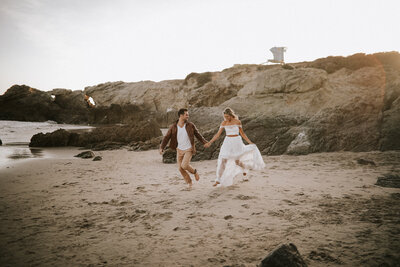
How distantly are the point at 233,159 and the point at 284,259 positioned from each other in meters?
3.27

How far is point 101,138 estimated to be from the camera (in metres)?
14.4

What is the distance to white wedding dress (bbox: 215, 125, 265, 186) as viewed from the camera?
16.8 feet

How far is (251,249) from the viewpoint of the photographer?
8.30 feet

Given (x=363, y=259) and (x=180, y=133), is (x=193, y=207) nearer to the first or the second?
(x=180, y=133)

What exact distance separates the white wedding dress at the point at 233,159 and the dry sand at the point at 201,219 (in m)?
0.30

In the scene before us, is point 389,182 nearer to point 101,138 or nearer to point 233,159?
point 233,159

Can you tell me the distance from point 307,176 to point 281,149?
313 centimetres

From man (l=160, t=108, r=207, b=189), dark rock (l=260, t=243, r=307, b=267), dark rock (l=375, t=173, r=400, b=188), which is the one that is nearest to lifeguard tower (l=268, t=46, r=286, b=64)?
dark rock (l=375, t=173, r=400, b=188)

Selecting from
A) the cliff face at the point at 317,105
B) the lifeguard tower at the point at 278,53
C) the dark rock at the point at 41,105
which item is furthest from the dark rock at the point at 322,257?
the dark rock at the point at 41,105

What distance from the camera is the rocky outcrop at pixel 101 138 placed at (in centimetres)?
1340

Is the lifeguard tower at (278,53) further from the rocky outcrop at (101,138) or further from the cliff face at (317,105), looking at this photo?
the rocky outcrop at (101,138)

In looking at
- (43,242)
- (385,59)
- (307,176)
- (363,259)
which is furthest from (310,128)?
(385,59)

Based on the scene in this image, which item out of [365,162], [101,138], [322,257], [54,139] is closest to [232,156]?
[322,257]

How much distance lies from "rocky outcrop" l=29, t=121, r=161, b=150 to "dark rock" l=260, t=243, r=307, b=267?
436 inches
